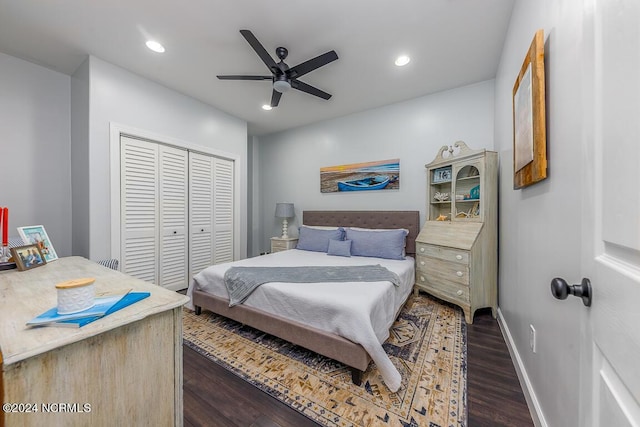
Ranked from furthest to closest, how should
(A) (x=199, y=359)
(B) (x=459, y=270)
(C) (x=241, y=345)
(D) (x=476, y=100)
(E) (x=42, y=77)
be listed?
(D) (x=476, y=100), (E) (x=42, y=77), (B) (x=459, y=270), (C) (x=241, y=345), (A) (x=199, y=359)

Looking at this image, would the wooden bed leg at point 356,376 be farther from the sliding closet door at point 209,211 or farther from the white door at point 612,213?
the sliding closet door at point 209,211

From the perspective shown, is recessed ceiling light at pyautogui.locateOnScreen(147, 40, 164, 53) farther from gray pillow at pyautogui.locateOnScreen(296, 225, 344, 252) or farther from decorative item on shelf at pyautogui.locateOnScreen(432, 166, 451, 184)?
decorative item on shelf at pyautogui.locateOnScreen(432, 166, 451, 184)

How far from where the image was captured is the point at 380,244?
3.13 meters

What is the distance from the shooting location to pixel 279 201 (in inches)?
191

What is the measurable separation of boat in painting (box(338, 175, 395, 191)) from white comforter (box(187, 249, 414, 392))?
157 centimetres

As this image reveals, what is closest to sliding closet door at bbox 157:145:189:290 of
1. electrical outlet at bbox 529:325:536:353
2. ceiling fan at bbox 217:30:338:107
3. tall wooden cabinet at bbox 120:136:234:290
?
tall wooden cabinet at bbox 120:136:234:290

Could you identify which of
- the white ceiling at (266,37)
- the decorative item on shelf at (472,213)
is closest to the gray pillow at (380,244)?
the decorative item on shelf at (472,213)

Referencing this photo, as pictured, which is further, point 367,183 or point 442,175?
point 367,183

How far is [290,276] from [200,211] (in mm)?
2140

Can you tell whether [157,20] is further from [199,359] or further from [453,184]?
[453,184]

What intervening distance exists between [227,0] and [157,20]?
2.37 feet

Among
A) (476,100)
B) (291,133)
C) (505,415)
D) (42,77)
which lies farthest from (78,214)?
(476,100)

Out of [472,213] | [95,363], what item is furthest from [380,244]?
[95,363]

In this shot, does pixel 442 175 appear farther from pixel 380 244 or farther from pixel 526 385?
pixel 526 385
